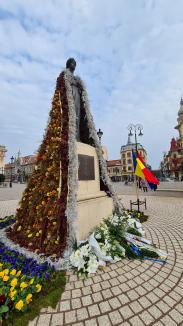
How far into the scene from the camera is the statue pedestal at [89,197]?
4227 millimetres

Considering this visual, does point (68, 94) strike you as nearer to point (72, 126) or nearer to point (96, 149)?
point (72, 126)

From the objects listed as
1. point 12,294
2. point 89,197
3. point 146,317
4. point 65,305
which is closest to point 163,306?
point 146,317

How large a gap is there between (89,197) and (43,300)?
2.55 m

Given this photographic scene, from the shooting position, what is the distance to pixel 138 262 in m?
3.53

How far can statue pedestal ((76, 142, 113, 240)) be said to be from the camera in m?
4.23

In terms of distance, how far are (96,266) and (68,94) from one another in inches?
168

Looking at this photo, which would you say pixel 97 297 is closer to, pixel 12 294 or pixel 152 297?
pixel 152 297

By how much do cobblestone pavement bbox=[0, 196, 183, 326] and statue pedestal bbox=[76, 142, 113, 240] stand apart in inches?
46.4

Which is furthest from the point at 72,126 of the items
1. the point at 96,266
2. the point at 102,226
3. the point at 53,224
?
the point at 96,266

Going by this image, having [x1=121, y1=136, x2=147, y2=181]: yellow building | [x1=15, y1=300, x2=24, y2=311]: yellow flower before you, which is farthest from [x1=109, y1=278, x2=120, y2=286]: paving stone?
[x1=121, y1=136, x2=147, y2=181]: yellow building

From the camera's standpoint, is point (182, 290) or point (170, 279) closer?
point (182, 290)

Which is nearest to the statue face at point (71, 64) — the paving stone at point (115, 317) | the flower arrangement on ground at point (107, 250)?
the flower arrangement on ground at point (107, 250)

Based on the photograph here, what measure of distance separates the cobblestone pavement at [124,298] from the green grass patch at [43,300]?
75 millimetres

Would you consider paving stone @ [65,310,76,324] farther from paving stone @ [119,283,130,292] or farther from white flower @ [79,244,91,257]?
white flower @ [79,244,91,257]
